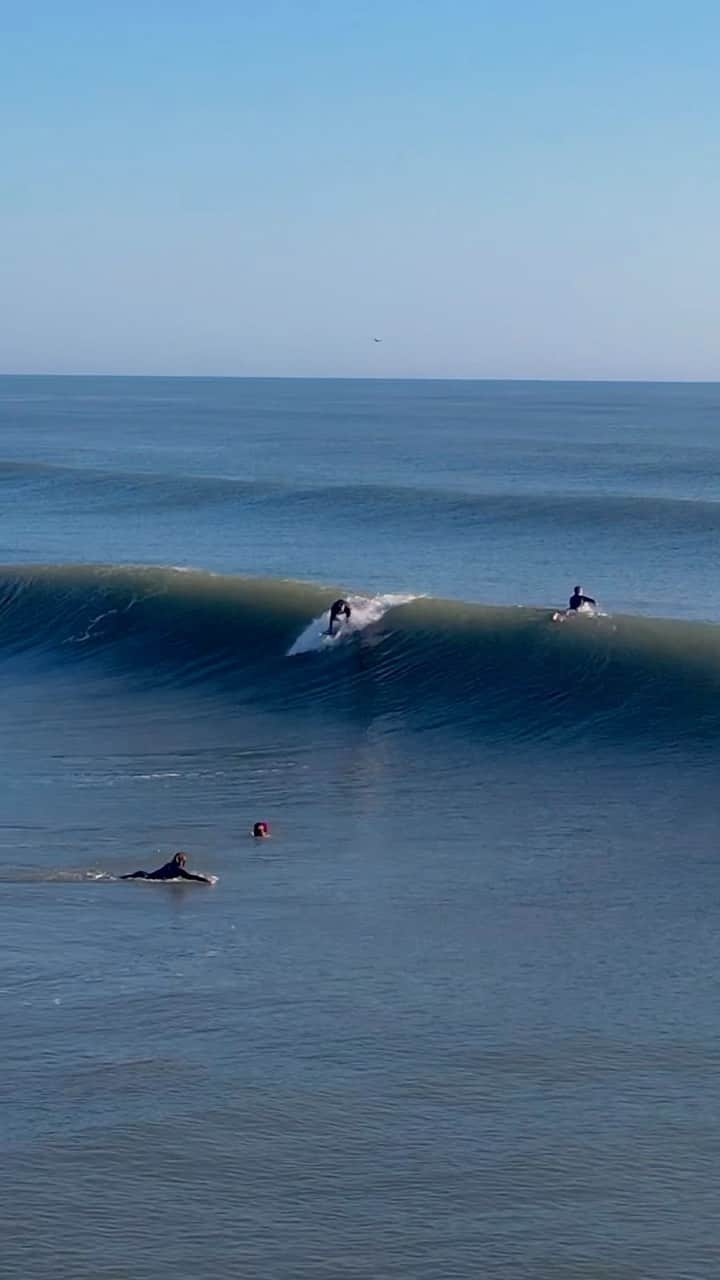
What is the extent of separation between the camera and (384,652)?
3066 centimetres

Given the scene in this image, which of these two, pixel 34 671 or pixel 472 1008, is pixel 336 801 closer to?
pixel 472 1008

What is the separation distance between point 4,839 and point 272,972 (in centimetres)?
552

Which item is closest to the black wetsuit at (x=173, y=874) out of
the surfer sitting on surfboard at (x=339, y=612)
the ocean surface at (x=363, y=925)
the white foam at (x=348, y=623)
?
the ocean surface at (x=363, y=925)

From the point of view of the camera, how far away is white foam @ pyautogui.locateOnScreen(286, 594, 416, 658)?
31.6m

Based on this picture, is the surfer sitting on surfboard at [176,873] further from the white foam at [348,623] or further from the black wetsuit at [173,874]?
the white foam at [348,623]

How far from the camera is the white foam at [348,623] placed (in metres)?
31.6

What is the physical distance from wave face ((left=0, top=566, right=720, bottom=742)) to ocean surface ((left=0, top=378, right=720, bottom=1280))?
3.1 inches

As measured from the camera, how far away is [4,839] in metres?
20.3

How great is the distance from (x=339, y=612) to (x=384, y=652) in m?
2.18

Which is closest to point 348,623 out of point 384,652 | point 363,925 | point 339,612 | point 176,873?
point 339,612

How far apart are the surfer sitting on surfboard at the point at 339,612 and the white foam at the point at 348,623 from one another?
0.26ft

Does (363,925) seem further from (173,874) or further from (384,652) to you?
(384,652)

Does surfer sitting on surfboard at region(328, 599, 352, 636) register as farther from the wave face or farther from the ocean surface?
the ocean surface

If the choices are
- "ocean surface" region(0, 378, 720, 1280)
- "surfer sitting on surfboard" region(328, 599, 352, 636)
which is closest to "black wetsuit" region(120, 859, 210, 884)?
"ocean surface" region(0, 378, 720, 1280)
